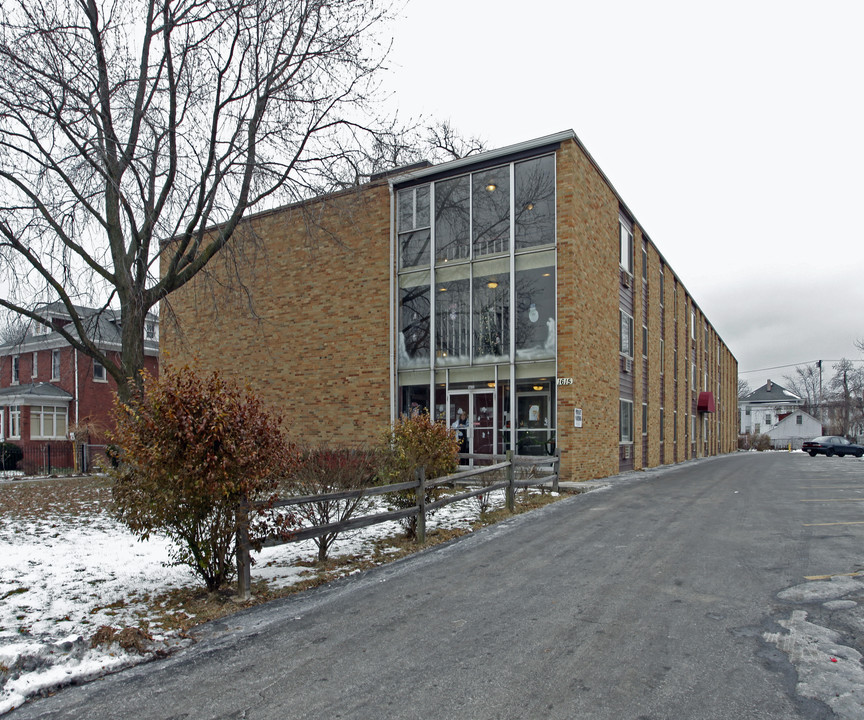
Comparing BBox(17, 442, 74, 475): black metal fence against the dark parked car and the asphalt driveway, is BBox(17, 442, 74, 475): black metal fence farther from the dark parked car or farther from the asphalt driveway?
the dark parked car

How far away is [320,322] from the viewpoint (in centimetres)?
2028

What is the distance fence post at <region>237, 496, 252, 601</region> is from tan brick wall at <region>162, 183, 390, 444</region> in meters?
12.8

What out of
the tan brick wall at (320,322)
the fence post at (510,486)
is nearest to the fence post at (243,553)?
the fence post at (510,486)

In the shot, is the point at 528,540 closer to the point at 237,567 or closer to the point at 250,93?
the point at 237,567

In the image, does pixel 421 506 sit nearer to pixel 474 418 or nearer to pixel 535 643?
pixel 535 643

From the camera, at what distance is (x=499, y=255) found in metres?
17.5

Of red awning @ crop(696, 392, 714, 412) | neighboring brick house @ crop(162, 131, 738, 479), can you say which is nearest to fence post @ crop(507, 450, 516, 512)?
neighboring brick house @ crop(162, 131, 738, 479)

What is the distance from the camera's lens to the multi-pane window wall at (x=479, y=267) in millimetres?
16969

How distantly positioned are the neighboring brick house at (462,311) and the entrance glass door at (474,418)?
0.04m

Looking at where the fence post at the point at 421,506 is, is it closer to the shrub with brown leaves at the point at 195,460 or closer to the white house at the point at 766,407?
the shrub with brown leaves at the point at 195,460

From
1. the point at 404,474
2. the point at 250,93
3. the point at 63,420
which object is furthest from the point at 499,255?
the point at 63,420

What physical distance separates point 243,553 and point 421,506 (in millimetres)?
3056

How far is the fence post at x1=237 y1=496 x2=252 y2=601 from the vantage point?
5656mm

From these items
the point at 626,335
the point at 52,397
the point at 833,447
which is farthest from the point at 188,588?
the point at 833,447
